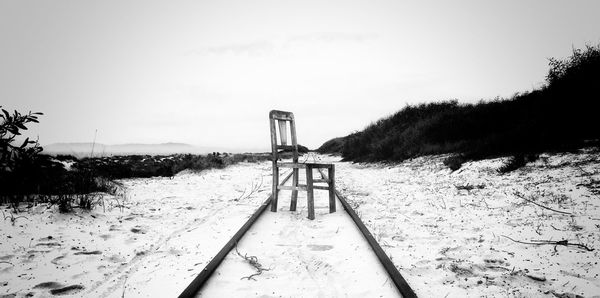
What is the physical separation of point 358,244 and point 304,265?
2.74 feet

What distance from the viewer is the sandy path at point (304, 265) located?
2385 millimetres

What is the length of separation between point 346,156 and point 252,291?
68.8ft

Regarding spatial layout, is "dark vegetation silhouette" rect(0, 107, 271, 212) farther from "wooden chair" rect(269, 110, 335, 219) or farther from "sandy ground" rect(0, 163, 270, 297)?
"wooden chair" rect(269, 110, 335, 219)

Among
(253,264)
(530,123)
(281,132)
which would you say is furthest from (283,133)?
(530,123)

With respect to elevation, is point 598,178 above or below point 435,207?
above

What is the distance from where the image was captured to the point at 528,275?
2.51 metres

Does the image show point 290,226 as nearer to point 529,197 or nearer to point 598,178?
point 529,197

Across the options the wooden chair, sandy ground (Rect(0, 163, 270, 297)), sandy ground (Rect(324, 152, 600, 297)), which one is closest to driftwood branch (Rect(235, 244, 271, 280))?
sandy ground (Rect(0, 163, 270, 297))

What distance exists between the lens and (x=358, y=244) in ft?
11.2

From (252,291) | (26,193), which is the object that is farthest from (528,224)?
(26,193)

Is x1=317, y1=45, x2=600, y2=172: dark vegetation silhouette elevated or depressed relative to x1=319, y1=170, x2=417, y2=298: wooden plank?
elevated

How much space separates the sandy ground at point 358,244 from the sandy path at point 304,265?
2 cm

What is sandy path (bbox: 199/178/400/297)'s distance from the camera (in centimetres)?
238

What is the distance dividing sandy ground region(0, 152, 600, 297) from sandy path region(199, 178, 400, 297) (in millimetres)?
21
